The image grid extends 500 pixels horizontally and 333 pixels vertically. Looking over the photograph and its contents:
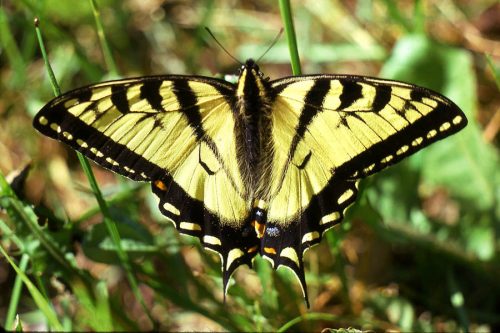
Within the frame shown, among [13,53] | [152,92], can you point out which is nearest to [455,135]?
[152,92]

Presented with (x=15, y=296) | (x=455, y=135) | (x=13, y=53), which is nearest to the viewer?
(x=15, y=296)

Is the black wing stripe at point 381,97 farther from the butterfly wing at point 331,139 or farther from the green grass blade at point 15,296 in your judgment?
the green grass blade at point 15,296

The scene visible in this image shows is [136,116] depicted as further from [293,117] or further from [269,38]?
[269,38]

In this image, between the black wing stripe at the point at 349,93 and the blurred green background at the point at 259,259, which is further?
the blurred green background at the point at 259,259

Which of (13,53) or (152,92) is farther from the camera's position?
(13,53)

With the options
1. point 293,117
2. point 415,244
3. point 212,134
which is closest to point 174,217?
point 212,134

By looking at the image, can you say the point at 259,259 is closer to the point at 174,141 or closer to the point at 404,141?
the point at 174,141

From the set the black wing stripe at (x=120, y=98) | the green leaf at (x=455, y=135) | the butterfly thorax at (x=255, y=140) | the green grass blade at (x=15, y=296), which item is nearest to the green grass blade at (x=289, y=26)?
the butterfly thorax at (x=255, y=140)
